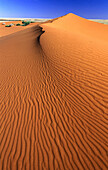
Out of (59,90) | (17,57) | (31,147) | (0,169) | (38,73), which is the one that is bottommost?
(0,169)

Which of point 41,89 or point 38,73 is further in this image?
point 38,73

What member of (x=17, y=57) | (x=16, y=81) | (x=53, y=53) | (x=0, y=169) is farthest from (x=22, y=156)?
(x=17, y=57)

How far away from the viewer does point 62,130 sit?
11.4 feet

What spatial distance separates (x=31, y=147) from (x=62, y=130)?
3.32ft

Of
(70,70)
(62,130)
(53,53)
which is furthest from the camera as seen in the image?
(53,53)

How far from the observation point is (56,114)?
396 cm

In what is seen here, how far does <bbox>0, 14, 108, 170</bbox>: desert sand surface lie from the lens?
114 inches

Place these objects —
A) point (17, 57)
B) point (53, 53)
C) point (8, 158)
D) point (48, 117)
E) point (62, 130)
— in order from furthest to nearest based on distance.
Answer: point (17, 57)
point (53, 53)
point (48, 117)
point (62, 130)
point (8, 158)

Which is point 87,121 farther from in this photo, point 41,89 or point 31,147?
point 41,89

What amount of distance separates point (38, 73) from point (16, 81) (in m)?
1.24

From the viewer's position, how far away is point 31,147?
315cm

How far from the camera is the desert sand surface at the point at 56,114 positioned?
2906 millimetres

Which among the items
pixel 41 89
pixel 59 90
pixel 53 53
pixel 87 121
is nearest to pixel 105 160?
pixel 87 121

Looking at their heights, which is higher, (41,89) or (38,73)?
(38,73)
